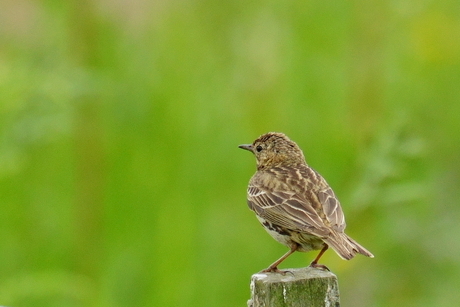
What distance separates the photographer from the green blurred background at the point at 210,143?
22.9 feet

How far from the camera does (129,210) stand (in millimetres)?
7727

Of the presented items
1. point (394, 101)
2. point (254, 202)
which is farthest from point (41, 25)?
point (254, 202)

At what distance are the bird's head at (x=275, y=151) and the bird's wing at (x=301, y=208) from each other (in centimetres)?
71

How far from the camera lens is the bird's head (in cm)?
669

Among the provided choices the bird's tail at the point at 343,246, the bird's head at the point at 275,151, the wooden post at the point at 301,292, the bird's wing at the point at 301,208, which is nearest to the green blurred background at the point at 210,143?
the bird's head at the point at 275,151

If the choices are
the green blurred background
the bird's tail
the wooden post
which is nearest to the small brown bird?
the bird's tail

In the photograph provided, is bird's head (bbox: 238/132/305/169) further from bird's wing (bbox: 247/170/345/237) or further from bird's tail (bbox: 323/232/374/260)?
bird's tail (bbox: 323/232/374/260)

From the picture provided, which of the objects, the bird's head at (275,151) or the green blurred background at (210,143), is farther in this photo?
the green blurred background at (210,143)

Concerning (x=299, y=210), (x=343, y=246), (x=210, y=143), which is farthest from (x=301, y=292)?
(x=210, y=143)

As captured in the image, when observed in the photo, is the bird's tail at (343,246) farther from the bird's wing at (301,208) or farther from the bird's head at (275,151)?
the bird's head at (275,151)

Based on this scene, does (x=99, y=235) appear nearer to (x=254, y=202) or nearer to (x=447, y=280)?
(x=254, y=202)

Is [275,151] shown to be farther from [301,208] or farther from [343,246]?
[343,246]

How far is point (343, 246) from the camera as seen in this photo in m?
4.88

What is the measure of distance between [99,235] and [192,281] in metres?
0.83
